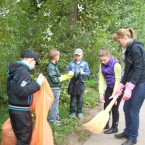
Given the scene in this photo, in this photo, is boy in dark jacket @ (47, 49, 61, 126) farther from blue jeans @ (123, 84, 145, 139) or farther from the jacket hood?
the jacket hood

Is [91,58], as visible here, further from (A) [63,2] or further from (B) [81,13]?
(A) [63,2]

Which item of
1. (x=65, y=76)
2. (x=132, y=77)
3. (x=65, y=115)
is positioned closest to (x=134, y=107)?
(x=132, y=77)

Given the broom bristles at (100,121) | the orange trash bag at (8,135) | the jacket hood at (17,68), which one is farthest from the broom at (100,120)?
the jacket hood at (17,68)

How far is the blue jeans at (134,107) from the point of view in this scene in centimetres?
501

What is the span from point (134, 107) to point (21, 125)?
1.84 m

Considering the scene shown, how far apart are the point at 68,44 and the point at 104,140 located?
11.9 feet

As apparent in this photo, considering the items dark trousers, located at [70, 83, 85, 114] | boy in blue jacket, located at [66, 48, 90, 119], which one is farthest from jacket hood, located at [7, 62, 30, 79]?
dark trousers, located at [70, 83, 85, 114]

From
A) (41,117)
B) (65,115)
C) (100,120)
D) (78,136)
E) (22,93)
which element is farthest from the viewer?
(65,115)

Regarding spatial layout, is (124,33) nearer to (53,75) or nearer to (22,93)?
(53,75)

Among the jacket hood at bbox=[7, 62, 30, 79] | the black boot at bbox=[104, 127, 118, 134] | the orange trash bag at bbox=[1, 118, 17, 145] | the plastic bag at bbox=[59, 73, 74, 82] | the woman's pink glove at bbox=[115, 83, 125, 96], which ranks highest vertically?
the jacket hood at bbox=[7, 62, 30, 79]

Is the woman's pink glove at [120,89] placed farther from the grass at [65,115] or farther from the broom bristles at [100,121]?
the grass at [65,115]

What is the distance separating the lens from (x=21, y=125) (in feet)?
14.0

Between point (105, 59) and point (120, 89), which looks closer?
point (120, 89)

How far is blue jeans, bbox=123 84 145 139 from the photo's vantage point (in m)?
5.01
